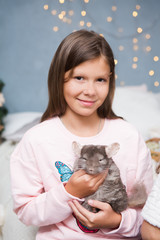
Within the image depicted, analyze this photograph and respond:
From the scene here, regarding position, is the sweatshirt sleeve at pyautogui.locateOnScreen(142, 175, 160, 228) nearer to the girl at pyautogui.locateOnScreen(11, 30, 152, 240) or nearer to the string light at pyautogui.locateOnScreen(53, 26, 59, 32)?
the girl at pyautogui.locateOnScreen(11, 30, 152, 240)

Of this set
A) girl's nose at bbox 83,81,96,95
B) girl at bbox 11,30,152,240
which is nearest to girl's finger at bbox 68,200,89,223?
girl at bbox 11,30,152,240

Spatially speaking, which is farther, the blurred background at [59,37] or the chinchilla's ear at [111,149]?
the blurred background at [59,37]

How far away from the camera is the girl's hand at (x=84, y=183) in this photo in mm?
821

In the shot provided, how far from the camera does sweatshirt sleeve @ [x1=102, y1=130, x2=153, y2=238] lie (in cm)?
92

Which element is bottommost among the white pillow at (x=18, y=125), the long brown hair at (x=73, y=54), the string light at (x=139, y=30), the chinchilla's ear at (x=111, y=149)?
the white pillow at (x=18, y=125)

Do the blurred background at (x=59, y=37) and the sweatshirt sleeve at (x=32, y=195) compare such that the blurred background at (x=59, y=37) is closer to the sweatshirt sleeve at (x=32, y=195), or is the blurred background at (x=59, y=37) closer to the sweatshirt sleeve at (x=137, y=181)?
the sweatshirt sleeve at (x=137, y=181)

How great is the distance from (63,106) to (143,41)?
1.27m

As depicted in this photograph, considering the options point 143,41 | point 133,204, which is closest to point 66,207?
point 133,204

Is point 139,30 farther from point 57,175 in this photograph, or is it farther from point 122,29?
point 57,175

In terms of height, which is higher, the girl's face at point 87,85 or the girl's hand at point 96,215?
the girl's face at point 87,85

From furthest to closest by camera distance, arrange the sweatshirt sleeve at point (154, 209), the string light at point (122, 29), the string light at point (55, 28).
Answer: the string light at point (55, 28)
the string light at point (122, 29)
the sweatshirt sleeve at point (154, 209)

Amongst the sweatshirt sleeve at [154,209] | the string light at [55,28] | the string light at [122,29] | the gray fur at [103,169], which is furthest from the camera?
the string light at [55,28]

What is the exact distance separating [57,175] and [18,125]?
52.4 inches

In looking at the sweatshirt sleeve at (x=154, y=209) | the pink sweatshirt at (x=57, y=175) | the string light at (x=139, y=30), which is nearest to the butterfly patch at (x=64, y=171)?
the pink sweatshirt at (x=57, y=175)
